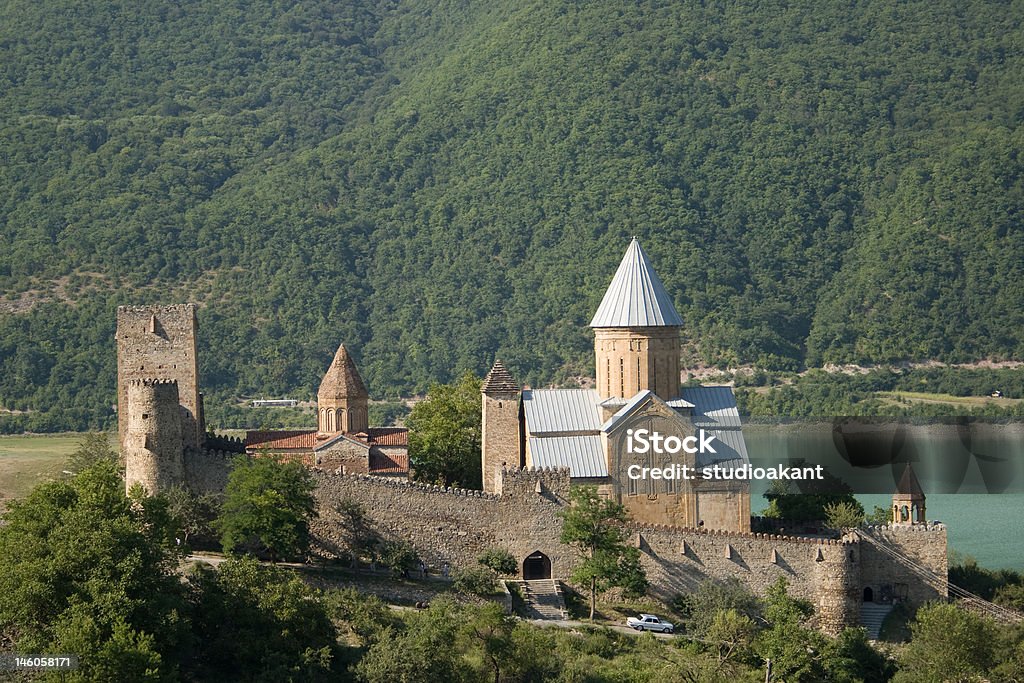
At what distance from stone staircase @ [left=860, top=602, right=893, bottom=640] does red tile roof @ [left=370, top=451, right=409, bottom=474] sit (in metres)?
10.0

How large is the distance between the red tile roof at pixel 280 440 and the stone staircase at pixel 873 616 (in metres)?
12.2

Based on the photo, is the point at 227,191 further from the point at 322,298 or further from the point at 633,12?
the point at 633,12

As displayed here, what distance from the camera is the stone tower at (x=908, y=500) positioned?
117ft

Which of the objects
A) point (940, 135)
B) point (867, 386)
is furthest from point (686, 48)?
point (867, 386)

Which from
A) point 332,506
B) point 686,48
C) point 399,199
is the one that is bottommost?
point 332,506

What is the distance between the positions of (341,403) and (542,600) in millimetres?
7570

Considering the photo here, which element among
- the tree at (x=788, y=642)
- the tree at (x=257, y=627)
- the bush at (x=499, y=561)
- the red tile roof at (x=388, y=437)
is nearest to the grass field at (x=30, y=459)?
the red tile roof at (x=388, y=437)

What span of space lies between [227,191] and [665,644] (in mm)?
49406

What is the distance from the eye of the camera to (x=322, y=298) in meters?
70.0

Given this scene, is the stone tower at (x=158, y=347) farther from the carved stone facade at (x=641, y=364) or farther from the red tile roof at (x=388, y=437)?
the carved stone facade at (x=641, y=364)

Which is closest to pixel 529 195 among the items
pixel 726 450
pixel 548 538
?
pixel 726 450

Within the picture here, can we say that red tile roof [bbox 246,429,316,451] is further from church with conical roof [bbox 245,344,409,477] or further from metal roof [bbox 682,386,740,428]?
metal roof [bbox 682,386,740,428]

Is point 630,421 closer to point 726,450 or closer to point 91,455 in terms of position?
point 726,450

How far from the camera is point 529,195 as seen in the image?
246ft
